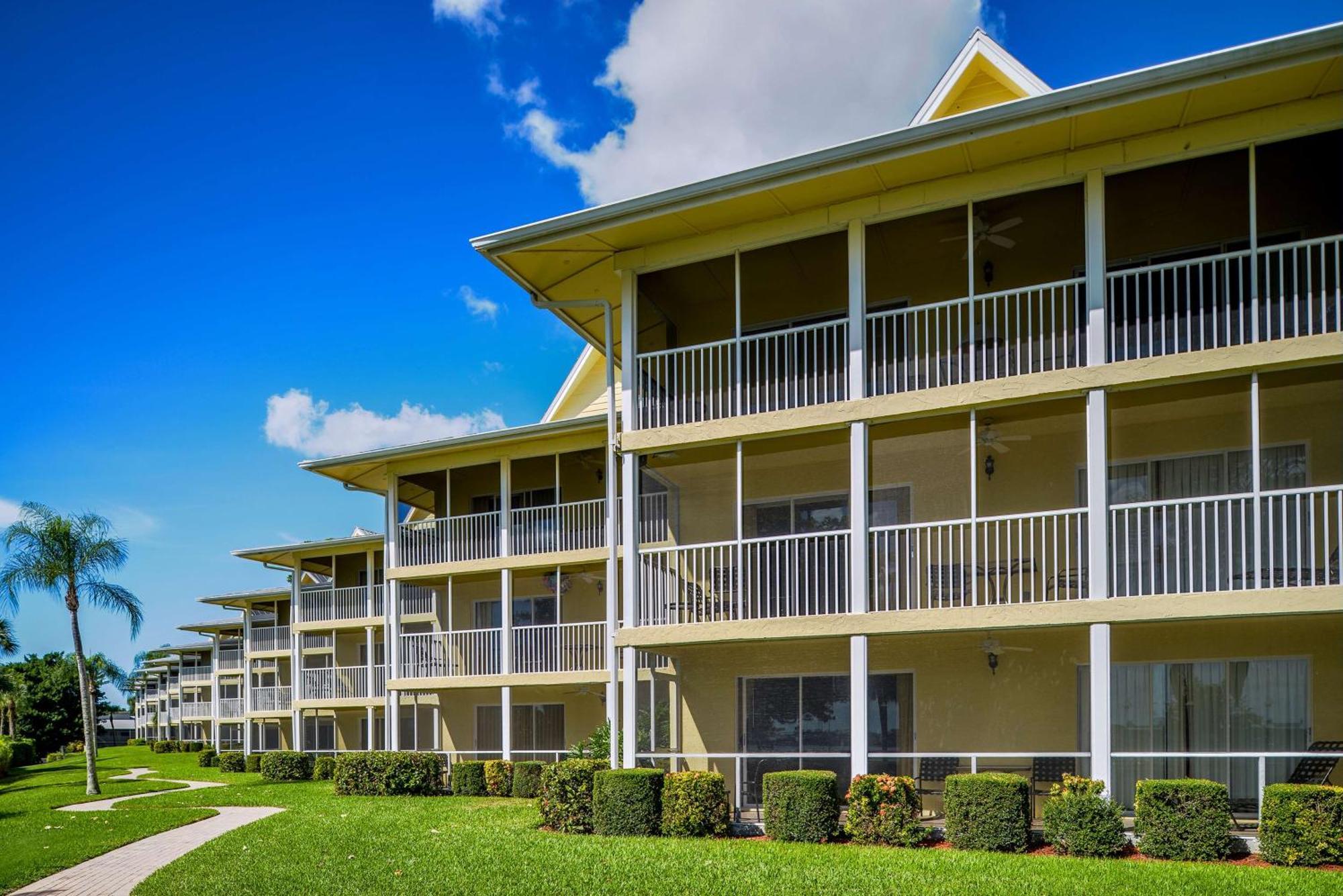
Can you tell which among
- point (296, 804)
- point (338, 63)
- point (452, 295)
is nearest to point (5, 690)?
point (452, 295)

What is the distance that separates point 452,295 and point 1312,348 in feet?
80.5

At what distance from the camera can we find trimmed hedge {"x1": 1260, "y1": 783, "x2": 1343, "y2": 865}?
32.5 feet

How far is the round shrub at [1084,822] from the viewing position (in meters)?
10.8

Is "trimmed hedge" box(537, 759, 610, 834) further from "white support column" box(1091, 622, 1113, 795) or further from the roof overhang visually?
the roof overhang

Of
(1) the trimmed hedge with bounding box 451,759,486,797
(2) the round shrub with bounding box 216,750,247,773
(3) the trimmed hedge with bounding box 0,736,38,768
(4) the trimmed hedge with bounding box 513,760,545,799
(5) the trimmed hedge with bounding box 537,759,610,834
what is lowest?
(3) the trimmed hedge with bounding box 0,736,38,768

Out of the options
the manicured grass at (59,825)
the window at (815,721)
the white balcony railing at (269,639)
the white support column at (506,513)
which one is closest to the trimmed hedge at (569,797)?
the window at (815,721)

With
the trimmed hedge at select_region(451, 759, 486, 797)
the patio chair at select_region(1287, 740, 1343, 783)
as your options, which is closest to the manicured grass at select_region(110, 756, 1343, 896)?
the patio chair at select_region(1287, 740, 1343, 783)

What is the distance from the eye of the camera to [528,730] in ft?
79.5

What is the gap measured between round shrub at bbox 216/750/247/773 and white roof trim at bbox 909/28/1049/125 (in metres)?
29.9

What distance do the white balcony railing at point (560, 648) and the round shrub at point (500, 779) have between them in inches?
88.6

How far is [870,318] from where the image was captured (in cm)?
1381

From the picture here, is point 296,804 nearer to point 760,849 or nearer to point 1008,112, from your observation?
point 760,849

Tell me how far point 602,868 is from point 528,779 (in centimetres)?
834

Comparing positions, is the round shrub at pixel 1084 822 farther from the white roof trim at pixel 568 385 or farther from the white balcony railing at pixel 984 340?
the white roof trim at pixel 568 385
